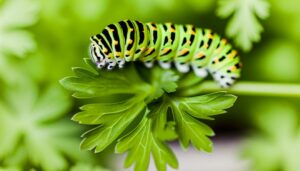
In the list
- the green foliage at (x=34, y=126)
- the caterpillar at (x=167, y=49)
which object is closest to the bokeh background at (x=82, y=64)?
the green foliage at (x=34, y=126)

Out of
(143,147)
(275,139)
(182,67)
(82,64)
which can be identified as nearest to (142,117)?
(143,147)

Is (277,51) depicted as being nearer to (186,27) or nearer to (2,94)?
(186,27)

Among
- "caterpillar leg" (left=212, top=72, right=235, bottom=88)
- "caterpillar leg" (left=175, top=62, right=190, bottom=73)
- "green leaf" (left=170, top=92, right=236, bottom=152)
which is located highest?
"caterpillar leg" (left=175, top=62, right=190, bottom=73)

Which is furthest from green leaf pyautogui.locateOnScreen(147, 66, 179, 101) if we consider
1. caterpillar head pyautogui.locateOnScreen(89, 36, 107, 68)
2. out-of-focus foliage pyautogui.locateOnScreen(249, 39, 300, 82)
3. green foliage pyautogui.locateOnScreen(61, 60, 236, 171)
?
out-of-focus foliage pyautogui.locateOnScreen(249, 39, 300, 82)

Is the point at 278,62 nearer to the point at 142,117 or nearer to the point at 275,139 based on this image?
the point at 275,139

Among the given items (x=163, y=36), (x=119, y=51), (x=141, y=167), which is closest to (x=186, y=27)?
(x=163, y=36)

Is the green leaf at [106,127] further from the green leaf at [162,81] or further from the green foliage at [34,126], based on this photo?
the green foliage at [34,126]

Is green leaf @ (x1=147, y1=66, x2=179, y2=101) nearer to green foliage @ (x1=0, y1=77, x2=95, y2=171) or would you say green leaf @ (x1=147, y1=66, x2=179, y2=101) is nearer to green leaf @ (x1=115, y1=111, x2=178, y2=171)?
green leaf @ (x1=115, y1=111, x2=178, y2=171)
